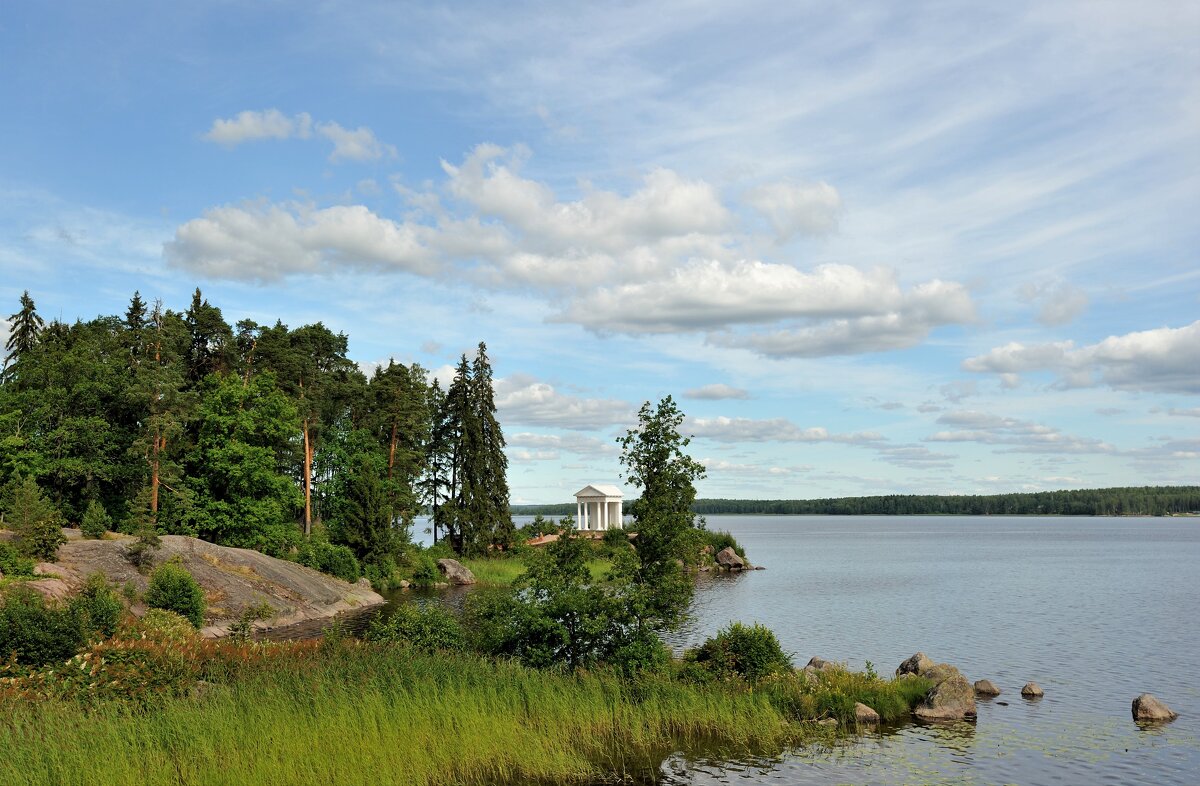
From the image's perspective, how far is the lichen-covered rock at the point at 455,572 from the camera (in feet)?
207

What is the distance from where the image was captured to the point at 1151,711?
2483 cm

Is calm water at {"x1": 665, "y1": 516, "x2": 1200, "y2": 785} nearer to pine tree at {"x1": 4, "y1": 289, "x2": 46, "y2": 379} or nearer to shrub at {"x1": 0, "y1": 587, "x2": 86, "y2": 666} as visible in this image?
shrub at {"x1": 0, "y1": 587, "x2": 86, "y2": 666}

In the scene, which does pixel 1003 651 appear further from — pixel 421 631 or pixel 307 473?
pixel 307 473

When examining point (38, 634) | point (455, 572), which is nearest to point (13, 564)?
point (38, 634)

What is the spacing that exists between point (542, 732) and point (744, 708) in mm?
5892

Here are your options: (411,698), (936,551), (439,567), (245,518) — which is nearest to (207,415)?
(245,518)

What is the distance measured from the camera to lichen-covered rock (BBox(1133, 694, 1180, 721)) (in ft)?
81.0

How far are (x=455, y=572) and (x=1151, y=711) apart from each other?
155 ft

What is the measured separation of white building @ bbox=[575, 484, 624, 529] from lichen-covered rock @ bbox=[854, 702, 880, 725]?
274 feet

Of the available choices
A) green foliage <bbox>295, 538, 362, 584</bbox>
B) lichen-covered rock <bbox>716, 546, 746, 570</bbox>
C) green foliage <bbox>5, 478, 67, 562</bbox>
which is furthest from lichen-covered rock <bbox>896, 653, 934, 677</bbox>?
lichen-covered rock <bbox>716, 546, 746, 570</bbox>

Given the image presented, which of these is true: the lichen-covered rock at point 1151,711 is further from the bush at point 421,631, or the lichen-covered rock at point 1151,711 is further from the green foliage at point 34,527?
the green foliage at point 34,527

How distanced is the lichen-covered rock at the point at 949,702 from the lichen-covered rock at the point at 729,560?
5859 centimetres

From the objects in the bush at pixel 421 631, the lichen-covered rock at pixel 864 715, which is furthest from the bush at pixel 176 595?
the lichen-covered rock at pixel 864 715

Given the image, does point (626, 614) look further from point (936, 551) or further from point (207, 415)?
point (936, 551)
